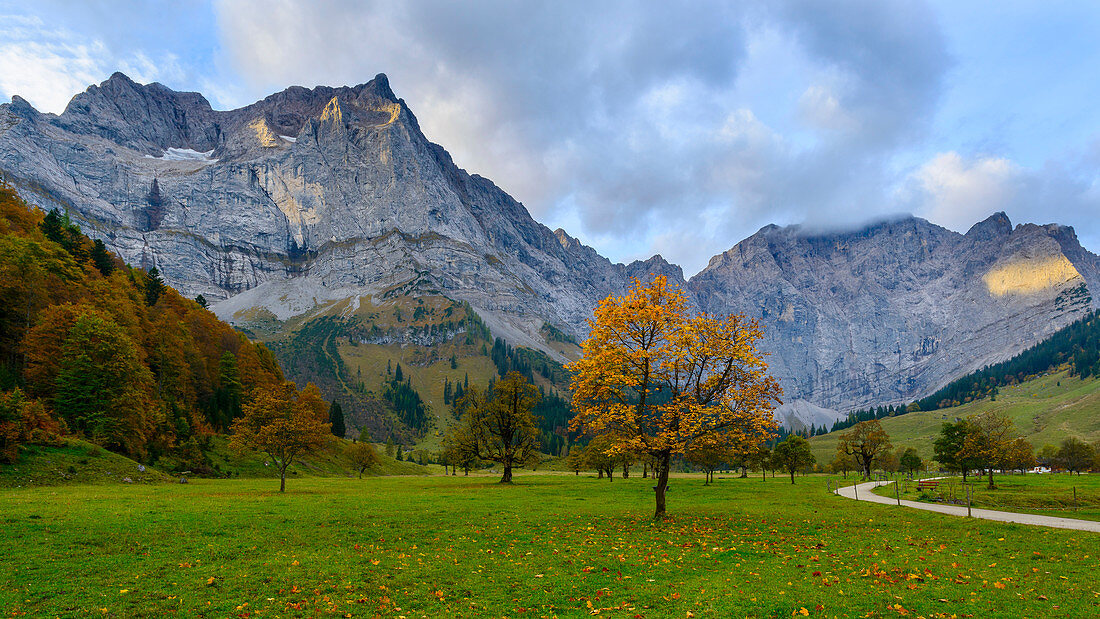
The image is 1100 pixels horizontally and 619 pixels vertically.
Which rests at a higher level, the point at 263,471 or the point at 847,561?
the point at 847,561

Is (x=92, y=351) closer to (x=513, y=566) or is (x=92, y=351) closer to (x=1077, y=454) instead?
(x=513, y=566)

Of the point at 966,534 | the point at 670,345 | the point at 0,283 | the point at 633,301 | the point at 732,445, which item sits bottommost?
the point at 966,534

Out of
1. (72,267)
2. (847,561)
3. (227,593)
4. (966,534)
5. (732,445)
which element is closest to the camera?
(227,593)

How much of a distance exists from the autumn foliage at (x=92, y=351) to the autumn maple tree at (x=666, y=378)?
51.3 m

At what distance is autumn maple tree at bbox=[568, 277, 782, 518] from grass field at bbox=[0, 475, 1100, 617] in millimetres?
5160

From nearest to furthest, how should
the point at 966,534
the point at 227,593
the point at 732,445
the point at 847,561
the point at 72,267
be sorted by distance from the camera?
the point at 227,593, the point at 847,561, the point at 966,534, the point at 732,445, the point at 72,267

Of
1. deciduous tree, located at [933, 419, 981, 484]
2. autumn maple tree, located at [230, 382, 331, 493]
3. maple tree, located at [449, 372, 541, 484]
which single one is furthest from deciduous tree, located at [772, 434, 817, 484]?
autumn maple tree, located at [230, 382, 331, 493]

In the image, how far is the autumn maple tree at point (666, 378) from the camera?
94.0 feet

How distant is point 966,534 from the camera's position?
2634 centimetres

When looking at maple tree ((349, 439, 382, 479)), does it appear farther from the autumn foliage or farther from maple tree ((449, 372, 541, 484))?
maple tree ((449, 372, 541, 484))

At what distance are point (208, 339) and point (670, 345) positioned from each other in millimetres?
104286

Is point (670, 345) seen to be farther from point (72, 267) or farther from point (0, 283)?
point (72, 267)

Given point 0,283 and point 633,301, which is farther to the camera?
point 0,283

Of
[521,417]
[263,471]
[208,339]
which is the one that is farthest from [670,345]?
[208,339]
